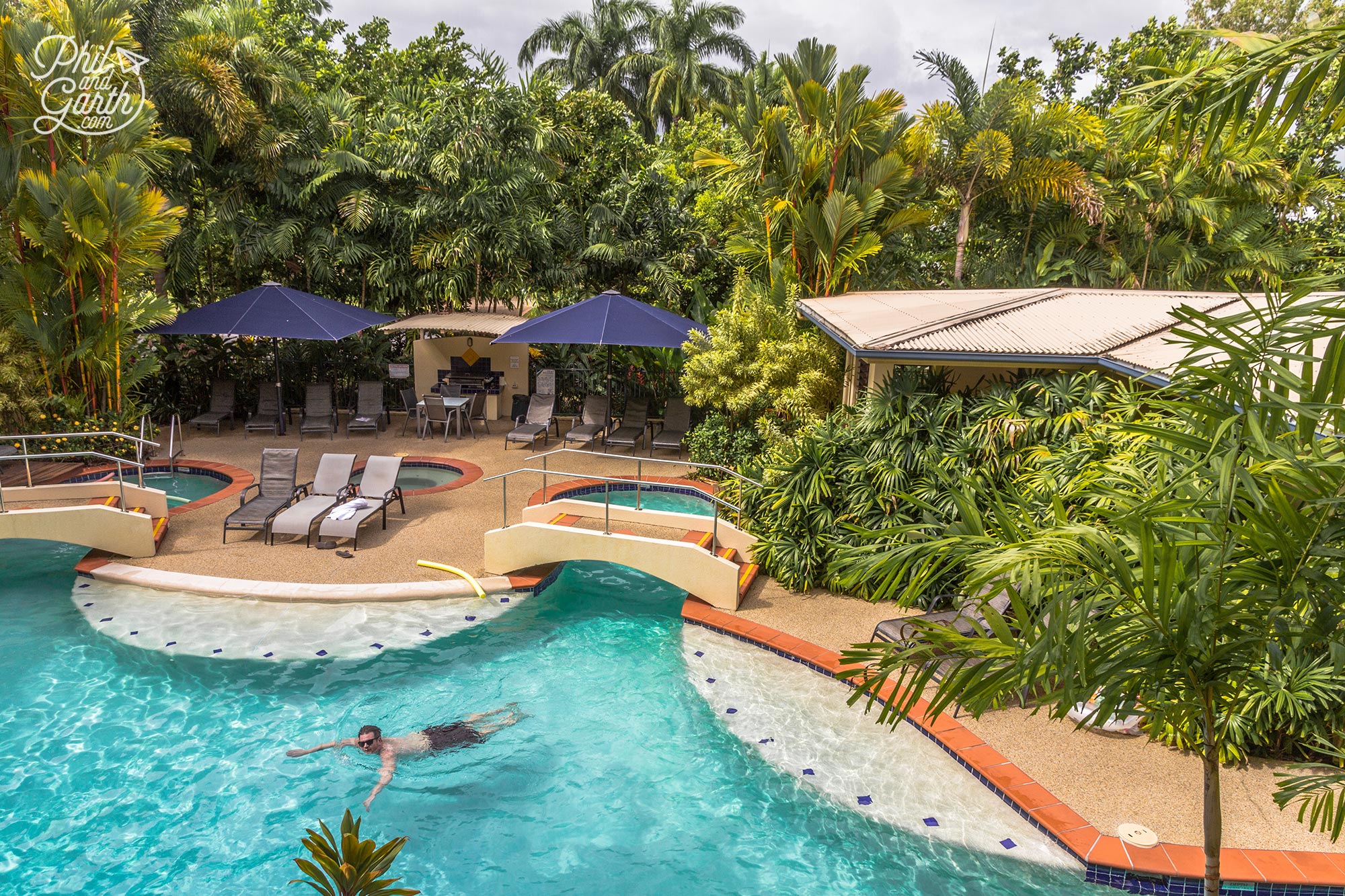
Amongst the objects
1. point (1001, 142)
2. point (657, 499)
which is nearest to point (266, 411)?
point (657, 499)

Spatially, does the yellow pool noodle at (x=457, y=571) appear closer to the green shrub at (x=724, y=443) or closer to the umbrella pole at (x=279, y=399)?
the green shrub at (x=724, y=443)

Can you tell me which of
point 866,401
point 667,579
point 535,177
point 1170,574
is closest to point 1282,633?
point 1170,574

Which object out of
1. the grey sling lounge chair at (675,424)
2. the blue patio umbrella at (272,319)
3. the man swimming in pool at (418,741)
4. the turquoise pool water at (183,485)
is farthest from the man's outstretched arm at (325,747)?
the blue patio umbrella at (272,319)

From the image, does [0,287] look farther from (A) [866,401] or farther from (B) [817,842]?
(B) [817,842]

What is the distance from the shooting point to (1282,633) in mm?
2805

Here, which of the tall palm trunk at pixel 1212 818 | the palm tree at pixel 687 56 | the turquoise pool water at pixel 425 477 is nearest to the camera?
the tall palm trunk at pixel 1212 818

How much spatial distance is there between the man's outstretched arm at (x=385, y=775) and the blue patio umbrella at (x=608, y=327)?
335 inches

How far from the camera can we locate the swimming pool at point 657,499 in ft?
43.9

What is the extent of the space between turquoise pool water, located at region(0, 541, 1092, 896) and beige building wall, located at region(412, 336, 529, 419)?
11.2 meters

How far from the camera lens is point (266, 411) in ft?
57.9

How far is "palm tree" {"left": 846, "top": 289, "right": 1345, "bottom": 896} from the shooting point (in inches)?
109

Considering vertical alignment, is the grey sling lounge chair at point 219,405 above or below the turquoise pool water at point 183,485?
above

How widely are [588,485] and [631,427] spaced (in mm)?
3080

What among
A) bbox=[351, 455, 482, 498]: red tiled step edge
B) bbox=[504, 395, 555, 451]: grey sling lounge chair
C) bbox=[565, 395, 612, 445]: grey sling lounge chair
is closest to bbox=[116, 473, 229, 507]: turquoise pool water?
bbox=[351, 455, 482, 498]: red tiled step edge
